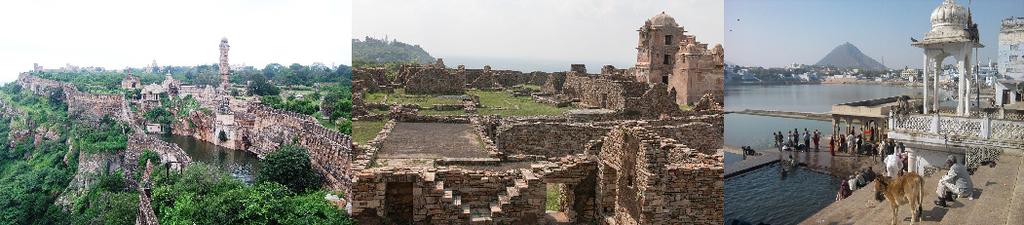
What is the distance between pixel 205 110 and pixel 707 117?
43768mm

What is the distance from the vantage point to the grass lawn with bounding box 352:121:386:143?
36.9 ft

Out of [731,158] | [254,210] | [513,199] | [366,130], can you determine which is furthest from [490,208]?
[254,210]

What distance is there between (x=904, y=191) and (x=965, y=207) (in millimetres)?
589

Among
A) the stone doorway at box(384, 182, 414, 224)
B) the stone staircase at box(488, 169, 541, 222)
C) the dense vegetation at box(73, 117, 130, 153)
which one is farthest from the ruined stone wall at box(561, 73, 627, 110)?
the dense vegetation at box(73, 117, 130, 153)

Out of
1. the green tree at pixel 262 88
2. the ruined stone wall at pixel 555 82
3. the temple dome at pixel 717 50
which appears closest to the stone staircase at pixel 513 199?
the ruined stone wall at pixel 555 82

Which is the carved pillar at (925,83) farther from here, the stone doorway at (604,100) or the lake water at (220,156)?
the lake water at (220,156)

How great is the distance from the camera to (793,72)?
5.72 meters

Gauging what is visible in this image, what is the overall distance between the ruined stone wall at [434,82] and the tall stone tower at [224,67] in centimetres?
3299

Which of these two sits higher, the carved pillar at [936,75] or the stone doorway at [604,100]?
the carved pillar at [936,75]

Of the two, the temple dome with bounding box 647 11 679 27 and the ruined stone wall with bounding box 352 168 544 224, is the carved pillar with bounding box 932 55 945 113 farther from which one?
the temple dome with bounding box 647 11 679 27

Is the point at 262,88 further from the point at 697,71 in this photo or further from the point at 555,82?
the point at 697,71

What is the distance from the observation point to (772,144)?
6.34 m

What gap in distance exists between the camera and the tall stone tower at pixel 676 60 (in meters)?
23.7

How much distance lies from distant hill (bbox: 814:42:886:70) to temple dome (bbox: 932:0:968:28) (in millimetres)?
504
